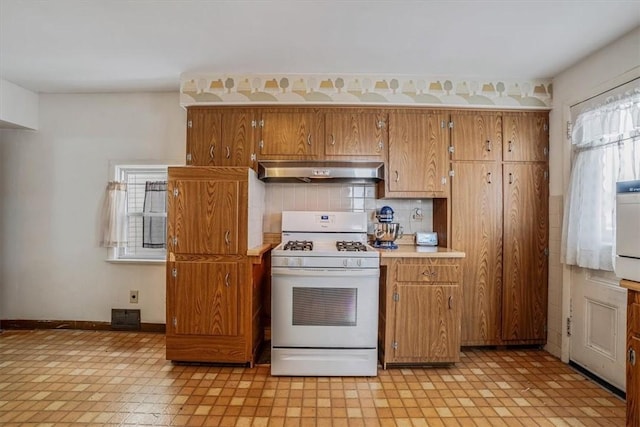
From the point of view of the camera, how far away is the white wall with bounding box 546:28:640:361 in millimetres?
2375

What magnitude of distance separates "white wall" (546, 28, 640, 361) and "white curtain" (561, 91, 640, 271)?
15 centimetres

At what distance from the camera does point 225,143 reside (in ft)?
9.53

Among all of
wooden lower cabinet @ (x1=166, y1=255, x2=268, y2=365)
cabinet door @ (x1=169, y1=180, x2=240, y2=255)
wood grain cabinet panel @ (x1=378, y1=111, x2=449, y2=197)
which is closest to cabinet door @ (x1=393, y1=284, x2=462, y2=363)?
wood grain cabinet panel @ (x1=378, y1=111, x2=449, y2=197)

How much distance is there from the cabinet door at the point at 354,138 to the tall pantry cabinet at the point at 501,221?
2.19 feet

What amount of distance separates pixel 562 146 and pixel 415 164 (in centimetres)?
122

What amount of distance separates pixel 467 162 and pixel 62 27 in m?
3.25

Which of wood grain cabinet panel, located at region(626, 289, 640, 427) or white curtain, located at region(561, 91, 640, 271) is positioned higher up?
white curtain, located at region(561, 91, 640, 271)

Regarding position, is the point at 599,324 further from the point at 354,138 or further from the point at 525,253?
the point at 354,138

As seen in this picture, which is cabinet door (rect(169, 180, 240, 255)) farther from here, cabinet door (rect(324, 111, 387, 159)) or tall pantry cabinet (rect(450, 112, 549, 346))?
tall pantry cabinet (rect(450, 112, 549, 346))

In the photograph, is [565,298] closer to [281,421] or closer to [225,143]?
[281,421]

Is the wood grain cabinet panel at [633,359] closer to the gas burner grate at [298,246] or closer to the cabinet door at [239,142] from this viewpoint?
the gas burner grate at [298,246]

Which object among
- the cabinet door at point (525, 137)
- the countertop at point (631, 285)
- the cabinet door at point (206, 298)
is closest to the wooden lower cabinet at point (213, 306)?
the cabinet door at point (206, 298)

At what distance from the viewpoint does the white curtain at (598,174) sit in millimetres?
2162

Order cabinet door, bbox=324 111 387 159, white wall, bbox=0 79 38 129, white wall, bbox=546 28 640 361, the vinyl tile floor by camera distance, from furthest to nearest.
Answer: white wall, bbox=0 79 38 129 → cabinet door, bbox=324 111 387 159 → white wall, bbox=546 28 640 361 → the vinyl tile floor
